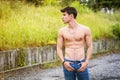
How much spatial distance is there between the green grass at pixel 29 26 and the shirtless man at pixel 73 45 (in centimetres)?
788

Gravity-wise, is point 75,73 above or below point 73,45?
below

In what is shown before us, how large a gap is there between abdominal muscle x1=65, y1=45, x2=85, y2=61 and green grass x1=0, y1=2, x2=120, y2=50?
788cm

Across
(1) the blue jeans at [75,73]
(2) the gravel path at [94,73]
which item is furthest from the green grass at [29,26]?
(1) the blue jeans at [75,73]

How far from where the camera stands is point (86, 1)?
37.2m

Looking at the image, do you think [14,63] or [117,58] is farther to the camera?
[117,58]

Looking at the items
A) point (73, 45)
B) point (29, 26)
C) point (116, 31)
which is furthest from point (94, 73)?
point (116, 31)

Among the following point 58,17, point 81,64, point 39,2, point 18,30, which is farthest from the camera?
point 39,2

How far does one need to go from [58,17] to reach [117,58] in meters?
4.06

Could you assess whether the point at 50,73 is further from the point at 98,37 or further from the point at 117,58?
the point at 98,37

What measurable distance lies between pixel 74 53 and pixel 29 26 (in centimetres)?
1061

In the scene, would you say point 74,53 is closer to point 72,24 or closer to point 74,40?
point 74,40

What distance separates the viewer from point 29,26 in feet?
56.0

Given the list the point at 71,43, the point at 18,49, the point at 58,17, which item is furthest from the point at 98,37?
the point at 71,43

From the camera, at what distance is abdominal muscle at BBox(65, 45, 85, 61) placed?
6562 mm
